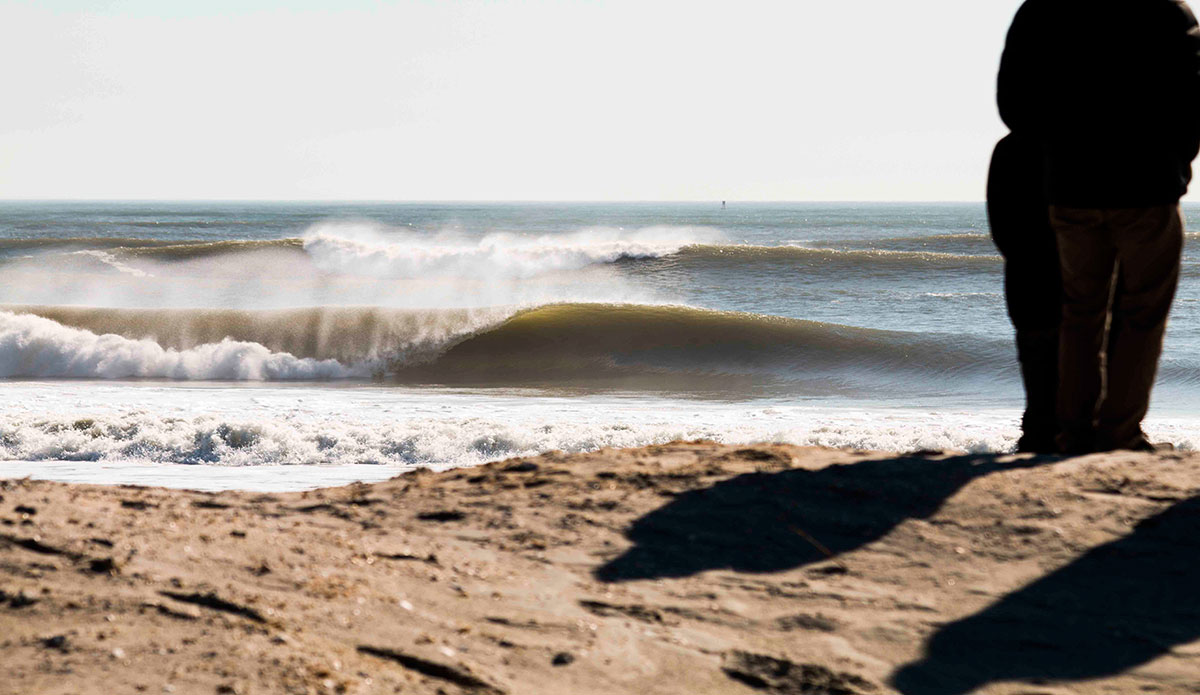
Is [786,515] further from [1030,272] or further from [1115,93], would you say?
[1115,93]

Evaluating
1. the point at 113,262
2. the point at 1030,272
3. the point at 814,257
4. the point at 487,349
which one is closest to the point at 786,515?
the point at 1030,272

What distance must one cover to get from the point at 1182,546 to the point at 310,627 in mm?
2203

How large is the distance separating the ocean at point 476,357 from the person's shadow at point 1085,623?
12.8 ft

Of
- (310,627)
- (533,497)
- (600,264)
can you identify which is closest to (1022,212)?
(533,497)

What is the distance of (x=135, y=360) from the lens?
12258 mm

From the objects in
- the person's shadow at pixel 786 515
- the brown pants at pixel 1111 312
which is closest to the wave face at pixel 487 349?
the brown pants at pixel 1111 312

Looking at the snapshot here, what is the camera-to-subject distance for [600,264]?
973 inches

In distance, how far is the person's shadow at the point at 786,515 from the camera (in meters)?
2.79

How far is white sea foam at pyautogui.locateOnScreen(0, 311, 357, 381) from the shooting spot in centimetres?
1193

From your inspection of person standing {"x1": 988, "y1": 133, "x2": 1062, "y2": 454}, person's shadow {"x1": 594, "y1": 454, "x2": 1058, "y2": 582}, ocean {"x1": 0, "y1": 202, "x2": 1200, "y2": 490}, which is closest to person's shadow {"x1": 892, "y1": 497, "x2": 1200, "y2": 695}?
person's shadow {"x1": 594, "y1": 454, "x2": 1058, "y2": 582}

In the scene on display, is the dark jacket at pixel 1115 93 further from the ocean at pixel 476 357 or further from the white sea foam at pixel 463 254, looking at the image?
the white sea foam at pixel 463 254

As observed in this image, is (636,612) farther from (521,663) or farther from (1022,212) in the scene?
(1022,212)

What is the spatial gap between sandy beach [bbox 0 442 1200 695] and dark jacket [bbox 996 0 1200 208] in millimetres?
900

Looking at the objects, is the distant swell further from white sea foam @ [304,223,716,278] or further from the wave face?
the wave face
